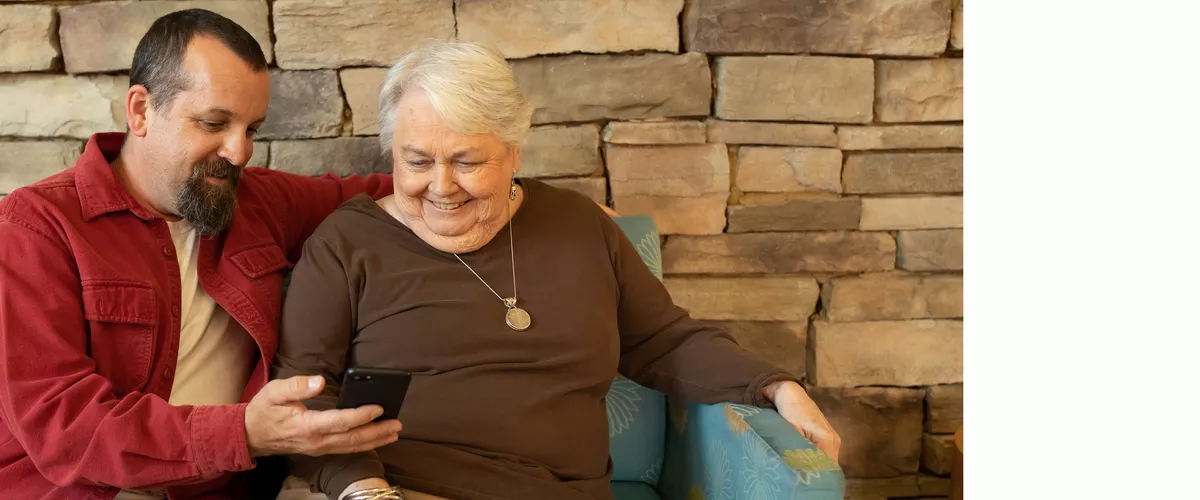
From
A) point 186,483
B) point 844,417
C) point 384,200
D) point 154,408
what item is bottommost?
point 844,417

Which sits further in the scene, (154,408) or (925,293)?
(925,293)

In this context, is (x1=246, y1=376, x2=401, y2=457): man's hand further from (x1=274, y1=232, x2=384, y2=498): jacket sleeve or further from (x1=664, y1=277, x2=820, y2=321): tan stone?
(x1=664, y1=277, x2=820, y2=321): tan stone

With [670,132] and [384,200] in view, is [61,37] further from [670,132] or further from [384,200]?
[670,132]

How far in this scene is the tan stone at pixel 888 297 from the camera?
2127 mm

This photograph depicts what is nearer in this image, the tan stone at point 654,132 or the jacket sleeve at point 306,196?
the jacket sleeve at point 306,196

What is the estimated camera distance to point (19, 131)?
188cm

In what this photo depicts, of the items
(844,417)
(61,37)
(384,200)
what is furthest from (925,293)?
(61,37)

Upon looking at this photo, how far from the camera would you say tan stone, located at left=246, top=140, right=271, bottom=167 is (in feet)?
6.38

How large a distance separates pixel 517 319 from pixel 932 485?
1.35 metres

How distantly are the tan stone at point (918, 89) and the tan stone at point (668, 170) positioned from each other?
0.40 metres

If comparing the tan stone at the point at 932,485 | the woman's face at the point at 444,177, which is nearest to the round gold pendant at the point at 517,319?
the woman's face at the point at 444,177

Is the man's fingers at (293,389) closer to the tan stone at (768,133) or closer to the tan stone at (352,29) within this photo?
the tan stone at (352,29)

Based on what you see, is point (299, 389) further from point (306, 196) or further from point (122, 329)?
point (306, 196)
